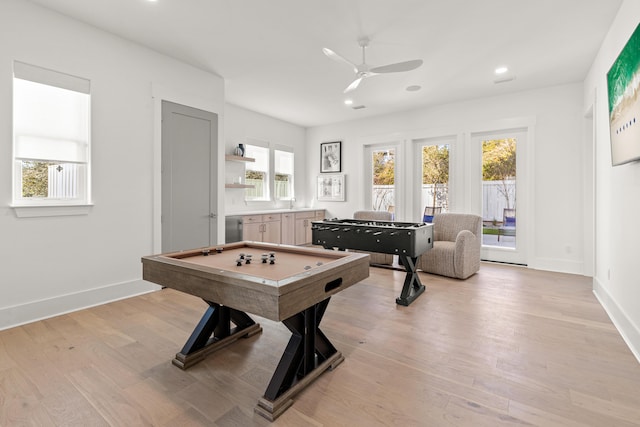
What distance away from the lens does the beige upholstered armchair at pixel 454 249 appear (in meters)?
4.15

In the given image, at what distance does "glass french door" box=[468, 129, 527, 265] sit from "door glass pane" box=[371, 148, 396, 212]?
1.51m

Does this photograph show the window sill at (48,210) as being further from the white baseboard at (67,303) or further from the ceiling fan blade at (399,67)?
the ceiling fan blade at (399,67)

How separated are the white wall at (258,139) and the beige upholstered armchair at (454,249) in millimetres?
3424

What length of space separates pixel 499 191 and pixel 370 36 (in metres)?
3.43

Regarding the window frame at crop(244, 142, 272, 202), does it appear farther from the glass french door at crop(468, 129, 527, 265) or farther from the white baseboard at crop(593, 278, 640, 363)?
the white baseboard at crop(593, 278, 640, 363)

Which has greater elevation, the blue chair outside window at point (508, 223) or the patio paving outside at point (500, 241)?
the blue chair outside window at point (508, 223)

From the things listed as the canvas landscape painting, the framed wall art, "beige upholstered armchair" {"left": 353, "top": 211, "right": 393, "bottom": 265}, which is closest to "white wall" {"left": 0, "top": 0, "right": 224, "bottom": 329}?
"beige upholstered armchair" {"left": 353, "top": 211, "right": 393, "bottom": 265}

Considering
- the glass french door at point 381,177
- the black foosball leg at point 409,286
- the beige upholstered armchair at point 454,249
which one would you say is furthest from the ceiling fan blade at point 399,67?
the glass french door at point 381,177

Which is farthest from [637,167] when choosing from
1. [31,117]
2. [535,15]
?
[31,117]

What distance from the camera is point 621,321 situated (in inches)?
101

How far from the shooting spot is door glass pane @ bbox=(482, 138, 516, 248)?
509 cm

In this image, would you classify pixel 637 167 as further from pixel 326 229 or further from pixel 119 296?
pixel 119 296

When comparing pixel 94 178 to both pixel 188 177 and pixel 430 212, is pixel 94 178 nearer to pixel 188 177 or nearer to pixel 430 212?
pixel 188 177

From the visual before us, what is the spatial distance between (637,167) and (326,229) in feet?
9.37
